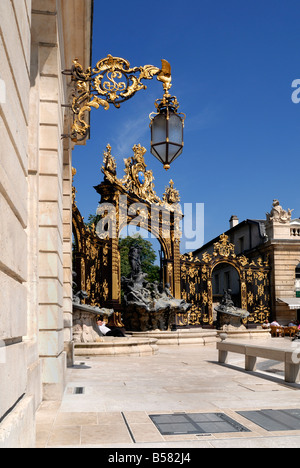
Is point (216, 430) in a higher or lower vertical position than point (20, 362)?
lower

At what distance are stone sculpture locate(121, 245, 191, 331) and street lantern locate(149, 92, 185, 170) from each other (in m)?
11.5

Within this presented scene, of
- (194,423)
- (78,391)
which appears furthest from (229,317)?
(194,423)

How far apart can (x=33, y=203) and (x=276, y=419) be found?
364 centimetres

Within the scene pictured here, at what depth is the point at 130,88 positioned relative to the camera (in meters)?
7.46

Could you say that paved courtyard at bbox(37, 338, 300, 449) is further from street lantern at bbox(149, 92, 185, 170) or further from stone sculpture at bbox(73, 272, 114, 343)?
street lantern at bbox(149, 92, 185, 170)

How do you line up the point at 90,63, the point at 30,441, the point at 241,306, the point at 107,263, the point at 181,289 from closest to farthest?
the point at 30,441 → the point at 90,63 → the point at 107,263 → the point at 181,289 → the point at 241,306

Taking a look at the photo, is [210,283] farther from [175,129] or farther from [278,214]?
[175,129]

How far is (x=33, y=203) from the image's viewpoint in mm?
6066

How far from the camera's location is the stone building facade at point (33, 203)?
8.65 feet

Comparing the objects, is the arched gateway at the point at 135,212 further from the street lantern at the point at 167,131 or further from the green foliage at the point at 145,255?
the green foliage at the point at 145,255

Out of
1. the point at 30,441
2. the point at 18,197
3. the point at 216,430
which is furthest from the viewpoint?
the point at 216,430

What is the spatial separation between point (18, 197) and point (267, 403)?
14.8ft

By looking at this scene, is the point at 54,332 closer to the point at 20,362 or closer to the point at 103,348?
the point at 20,362
